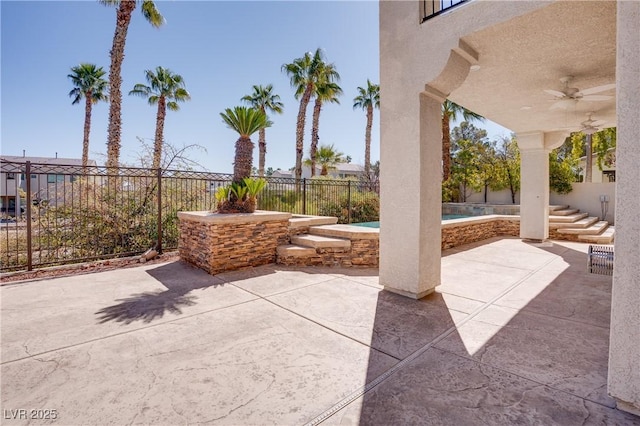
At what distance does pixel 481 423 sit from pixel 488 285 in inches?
133

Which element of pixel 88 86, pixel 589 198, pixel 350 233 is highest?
pixel 88 86

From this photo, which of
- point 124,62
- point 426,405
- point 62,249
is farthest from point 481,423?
point 124,62

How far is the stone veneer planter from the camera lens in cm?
544

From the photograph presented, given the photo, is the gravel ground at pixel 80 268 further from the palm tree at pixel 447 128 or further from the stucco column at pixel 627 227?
the palm tree at pixel 447 128

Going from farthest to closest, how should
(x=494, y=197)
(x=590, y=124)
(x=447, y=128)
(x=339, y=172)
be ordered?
(x=339, y=172)
(x=494, y=197)
(x=447, y=128)
(x=590, y=124)

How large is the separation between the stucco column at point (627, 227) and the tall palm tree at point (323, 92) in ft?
54.5

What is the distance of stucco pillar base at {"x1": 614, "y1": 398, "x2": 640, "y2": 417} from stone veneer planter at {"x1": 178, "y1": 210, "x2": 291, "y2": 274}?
5163 millimetres

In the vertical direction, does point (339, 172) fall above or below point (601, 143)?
above

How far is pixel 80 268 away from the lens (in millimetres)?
5688

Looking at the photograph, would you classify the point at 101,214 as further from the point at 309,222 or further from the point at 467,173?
the point at 467,173

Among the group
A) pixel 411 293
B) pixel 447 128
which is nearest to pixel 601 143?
pixel 447 128

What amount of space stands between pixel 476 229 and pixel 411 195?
602 cm

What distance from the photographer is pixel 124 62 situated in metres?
10.8

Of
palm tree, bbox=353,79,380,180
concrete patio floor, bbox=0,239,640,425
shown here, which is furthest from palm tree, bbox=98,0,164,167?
palm tree, bbox=353,79,380,180
